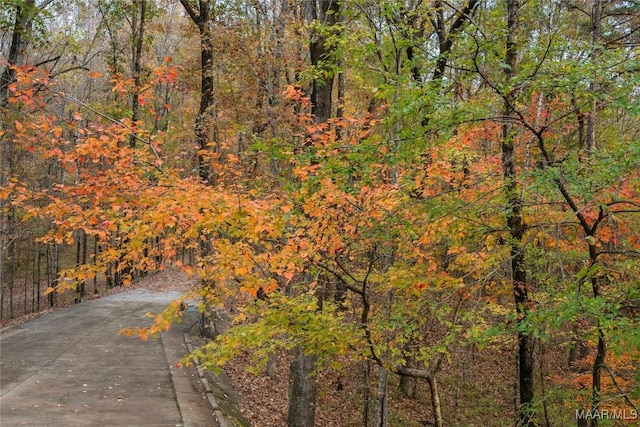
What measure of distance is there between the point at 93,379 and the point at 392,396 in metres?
9.88

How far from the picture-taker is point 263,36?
12.6 metres

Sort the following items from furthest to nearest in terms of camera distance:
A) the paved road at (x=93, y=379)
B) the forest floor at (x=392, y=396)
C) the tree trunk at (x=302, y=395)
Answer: the forest floor at (x=392, y=396) < the tree trunk at (x=302, y=395) < the paved road at (x=93, y=379)

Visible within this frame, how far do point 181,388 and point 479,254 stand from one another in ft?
23.1

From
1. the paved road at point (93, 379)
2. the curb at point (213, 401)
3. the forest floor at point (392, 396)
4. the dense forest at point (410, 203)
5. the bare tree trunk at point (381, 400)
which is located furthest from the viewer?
the forest floor at point (392, 396)

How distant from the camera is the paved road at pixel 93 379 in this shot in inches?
326

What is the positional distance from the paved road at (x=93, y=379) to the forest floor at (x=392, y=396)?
6.94 feet

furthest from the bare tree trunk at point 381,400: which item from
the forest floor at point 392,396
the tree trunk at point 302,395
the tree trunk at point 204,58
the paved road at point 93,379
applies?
the tree trunk at point 204,58

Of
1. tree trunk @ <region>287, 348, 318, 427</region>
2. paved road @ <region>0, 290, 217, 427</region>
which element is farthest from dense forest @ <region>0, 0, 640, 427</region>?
paved road @ <region>0, 290, 217, 427</region>

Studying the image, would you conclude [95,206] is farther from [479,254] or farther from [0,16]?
[0,16]

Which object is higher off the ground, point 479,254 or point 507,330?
point 479,254

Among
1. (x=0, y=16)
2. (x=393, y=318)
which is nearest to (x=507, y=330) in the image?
(x=393, y=318)

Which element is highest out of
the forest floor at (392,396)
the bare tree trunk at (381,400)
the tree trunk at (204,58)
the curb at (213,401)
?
the tree trunk at (204,58)

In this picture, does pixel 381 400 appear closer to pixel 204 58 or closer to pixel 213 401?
pixel 213 401

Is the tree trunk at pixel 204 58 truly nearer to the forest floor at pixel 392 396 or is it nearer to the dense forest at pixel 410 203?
the dense forest at pixel 410 203
